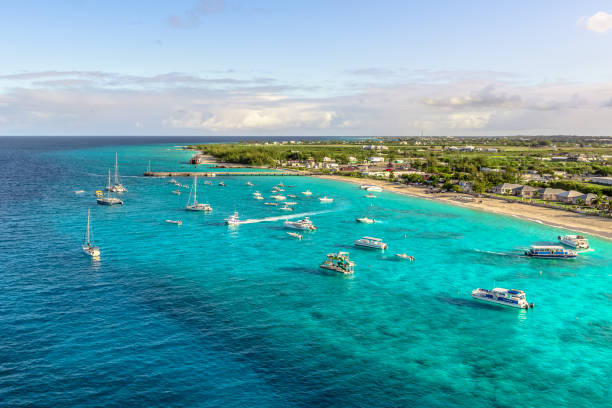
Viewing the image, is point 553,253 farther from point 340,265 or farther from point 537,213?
point 537,213

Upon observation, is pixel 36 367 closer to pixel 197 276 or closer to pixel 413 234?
pixel 197 276

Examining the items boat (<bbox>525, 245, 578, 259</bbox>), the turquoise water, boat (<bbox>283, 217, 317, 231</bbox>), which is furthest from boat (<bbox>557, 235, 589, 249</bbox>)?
boat (<bbox>283, 217, 317, 231</bbox>)

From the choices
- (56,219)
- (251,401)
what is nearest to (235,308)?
(251,401)

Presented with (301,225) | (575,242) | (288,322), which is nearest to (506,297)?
(288,322)

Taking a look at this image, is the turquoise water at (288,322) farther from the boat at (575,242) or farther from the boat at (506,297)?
the boat at (575,242)

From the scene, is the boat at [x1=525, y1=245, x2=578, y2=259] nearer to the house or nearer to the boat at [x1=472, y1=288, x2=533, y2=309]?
the boat at [x1=472, y1=288, x2=533, y2=309]

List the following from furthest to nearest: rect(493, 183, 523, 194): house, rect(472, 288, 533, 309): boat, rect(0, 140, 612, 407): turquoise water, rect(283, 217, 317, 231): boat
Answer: rect(493, 183, 523, 194): house < rect(283, 217, 317, 231): boat < rect(472, 288, 533, 309): boat < rect(0, 140, 612, 407): turquoise water
